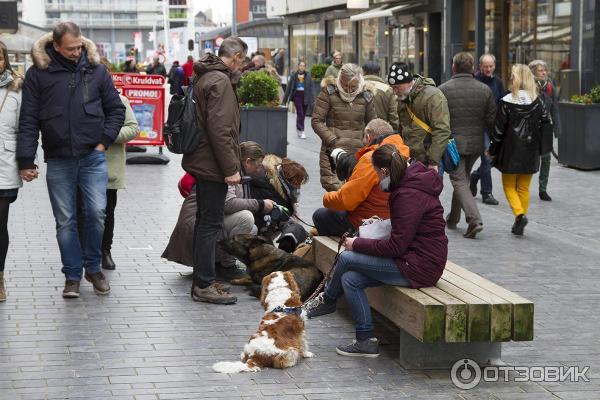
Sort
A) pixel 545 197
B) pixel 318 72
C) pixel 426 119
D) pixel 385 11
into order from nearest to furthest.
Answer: pixel 426 119
pixel 545 197
pixel 318 72
pixel 385 11

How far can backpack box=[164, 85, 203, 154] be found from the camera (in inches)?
306

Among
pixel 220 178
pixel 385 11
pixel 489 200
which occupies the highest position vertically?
pixel 385 11

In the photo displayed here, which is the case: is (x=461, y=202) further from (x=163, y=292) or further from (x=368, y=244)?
(x=368, y=244)

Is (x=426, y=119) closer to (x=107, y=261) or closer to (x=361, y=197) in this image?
(x=361, y=197)

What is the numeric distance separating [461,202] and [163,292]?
3951 mm

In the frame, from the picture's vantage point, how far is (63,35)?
25.2 feet

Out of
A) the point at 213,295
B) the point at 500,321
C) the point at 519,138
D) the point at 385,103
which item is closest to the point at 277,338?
the point at 500,321

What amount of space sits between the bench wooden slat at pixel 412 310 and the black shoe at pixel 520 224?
4.49m

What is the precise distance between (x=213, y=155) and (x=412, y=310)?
2231mm

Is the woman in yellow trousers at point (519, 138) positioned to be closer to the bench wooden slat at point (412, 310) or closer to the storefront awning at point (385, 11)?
the bench wooden slat at point (412, 310)

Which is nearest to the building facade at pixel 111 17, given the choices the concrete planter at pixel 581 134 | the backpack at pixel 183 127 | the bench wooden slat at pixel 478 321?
the concrete planter at pixel 581 134

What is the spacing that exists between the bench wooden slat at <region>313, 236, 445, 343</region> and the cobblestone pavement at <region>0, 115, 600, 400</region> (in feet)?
0.87

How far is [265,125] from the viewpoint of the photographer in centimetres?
1834

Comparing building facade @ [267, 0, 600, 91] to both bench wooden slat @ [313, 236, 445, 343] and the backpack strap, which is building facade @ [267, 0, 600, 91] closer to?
the backpack strap
